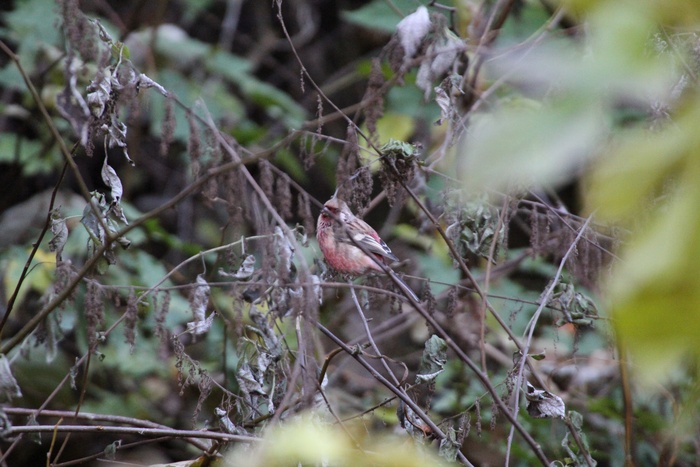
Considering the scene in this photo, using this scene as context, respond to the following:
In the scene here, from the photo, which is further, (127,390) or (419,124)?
(419,124)

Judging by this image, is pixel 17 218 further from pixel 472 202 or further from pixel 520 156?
pixel 520 156

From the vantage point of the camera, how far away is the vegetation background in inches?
29.3

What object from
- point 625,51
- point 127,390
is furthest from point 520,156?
point 127,390

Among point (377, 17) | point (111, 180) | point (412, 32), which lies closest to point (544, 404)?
point (412, 32)

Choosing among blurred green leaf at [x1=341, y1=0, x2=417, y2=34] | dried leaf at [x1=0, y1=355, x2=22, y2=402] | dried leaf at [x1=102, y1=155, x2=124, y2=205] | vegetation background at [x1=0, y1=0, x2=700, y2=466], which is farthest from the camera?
blurred green leaf at [x1=341, y1=0, x2=417, y2=34]

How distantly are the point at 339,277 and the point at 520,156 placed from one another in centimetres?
240

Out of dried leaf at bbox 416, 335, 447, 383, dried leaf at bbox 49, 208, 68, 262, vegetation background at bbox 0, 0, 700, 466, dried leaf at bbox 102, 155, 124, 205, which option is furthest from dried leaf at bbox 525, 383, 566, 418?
→ dried leaf at bbox 49, 208, 68, 262

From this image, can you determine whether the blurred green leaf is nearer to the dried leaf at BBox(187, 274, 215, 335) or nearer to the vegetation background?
the vegetation background

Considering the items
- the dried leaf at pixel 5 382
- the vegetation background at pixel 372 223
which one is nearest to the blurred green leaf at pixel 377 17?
the vegetation background at pixel 372 223

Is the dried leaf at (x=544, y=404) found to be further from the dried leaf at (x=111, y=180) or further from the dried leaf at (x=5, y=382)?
the dried leaf at (x=5, y=382)

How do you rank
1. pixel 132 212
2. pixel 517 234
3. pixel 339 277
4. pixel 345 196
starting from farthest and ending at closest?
pixel 517 234
pixel 132 212
pixel 339 277
pixel 345 196

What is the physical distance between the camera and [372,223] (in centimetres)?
648

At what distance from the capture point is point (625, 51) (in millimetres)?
752

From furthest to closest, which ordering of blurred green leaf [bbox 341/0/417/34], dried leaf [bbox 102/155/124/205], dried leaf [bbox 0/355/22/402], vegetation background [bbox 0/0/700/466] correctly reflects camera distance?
blurred green leaf [bbox 341/0/417/34] < dried leaf [bbox 102/155/124/205] < dried leaf [bbox 0/355/22/402] < vegetation background [bbox 0/0/700/466]
